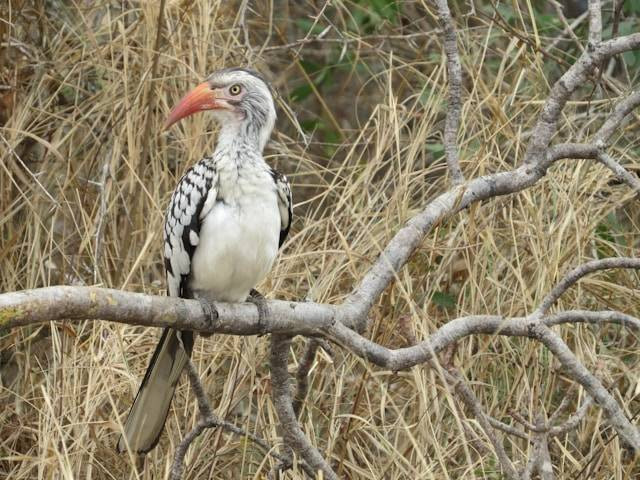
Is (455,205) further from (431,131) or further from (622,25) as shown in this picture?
(622,25)

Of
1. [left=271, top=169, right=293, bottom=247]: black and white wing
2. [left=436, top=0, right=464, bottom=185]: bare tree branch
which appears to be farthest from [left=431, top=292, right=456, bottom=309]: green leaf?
[left=271, top=169, right=293, bottom=247]: black and white wing

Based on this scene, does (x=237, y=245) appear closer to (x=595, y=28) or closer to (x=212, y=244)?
(x=212, y=244)

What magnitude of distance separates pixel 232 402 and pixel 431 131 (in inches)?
48.6

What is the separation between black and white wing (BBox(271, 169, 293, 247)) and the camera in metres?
3.00

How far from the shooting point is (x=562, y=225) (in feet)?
10.8

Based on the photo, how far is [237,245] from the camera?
2.84 metres

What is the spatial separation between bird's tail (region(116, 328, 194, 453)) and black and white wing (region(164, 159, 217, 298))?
0.16 m

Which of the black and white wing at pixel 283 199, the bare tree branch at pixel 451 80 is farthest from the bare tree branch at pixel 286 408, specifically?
the bare tree branch at pixel 451 80

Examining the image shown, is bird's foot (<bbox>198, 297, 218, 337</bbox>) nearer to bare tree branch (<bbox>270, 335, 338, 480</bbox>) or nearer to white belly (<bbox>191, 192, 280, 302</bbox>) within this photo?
bare tree branch (<bbox>270, 335, 338, 480</bbox>)

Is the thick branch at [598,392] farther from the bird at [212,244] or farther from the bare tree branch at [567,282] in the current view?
the bird at [212,244]

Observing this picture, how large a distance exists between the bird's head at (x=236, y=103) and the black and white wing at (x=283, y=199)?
194 millimetres

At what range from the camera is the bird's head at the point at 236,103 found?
3.17 m

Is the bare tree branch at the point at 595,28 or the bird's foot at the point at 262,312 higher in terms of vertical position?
the bare tree branch at the point at 595,28

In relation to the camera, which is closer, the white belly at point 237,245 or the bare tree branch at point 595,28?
the white belly at point 237,245
